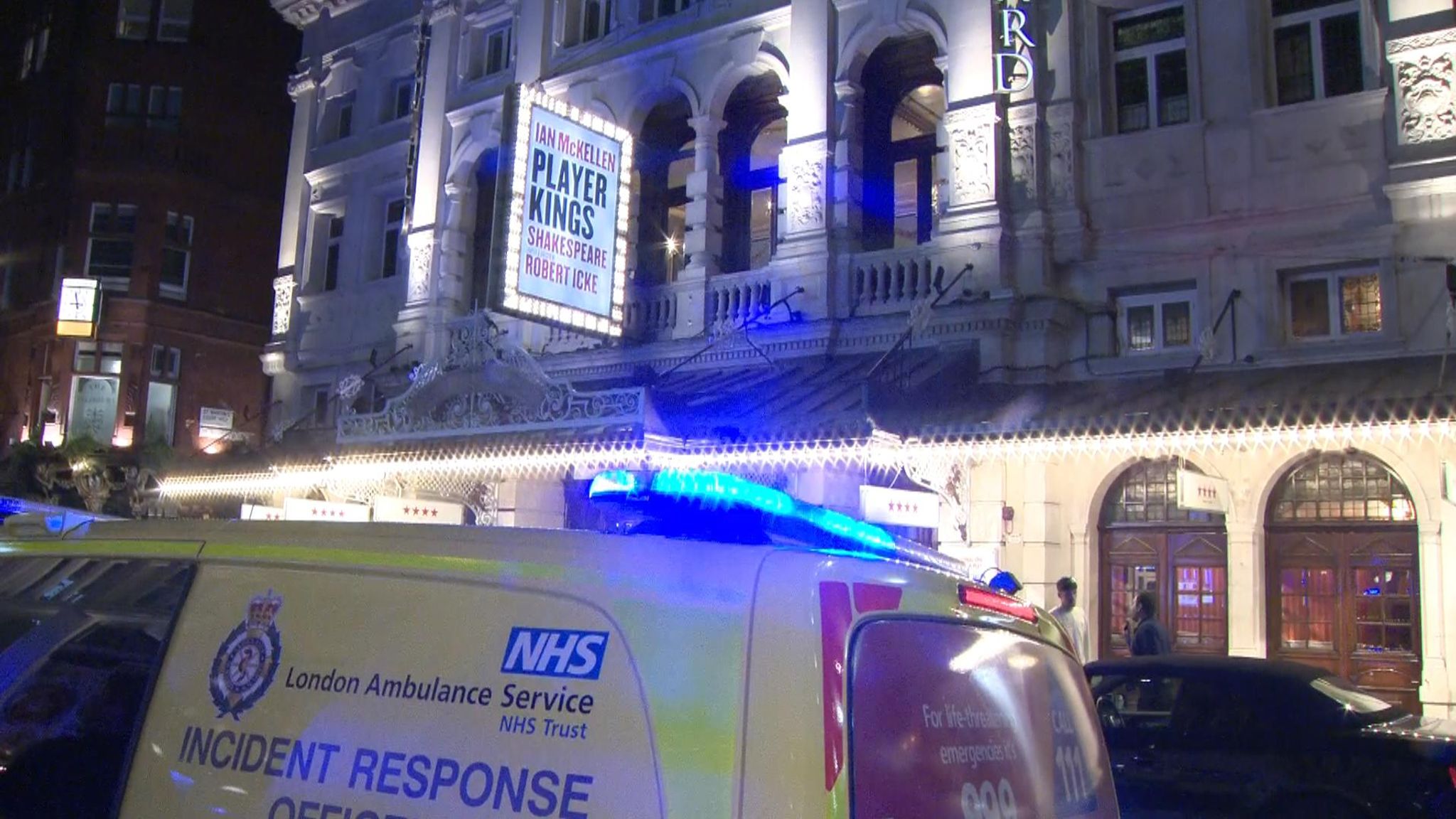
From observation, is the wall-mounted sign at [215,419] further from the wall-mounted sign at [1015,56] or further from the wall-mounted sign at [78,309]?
the wall-mounted sign at [1015,56]

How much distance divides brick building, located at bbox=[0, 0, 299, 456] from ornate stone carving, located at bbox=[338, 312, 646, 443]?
12980mm

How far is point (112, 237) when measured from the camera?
92.3ft

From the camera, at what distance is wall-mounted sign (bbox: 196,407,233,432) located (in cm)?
2389

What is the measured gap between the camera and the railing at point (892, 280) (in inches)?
560

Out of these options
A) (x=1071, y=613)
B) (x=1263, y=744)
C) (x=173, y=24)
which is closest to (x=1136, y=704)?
(x=1263, y=744)

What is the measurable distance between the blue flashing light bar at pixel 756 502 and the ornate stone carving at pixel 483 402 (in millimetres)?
9191

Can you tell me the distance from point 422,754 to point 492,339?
49.6 feet

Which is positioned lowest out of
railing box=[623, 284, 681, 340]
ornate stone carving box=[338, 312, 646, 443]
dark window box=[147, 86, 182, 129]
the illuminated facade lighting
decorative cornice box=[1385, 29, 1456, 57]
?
the illuminated facade lighting

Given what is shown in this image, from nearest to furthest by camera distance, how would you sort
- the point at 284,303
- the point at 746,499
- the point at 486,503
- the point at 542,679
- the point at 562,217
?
the point at 542,679
the point at 746,499
the point at 562,217
the point at 486,503
the point at 284,303

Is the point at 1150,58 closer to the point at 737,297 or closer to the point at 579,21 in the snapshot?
the point at 737,297

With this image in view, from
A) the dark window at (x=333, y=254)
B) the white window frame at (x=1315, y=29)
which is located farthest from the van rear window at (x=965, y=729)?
the dark window at (x=333, y=254)

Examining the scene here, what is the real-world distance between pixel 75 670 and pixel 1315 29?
525 inches

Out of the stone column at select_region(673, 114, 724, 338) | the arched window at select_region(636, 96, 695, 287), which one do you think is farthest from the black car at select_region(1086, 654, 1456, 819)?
the arched window at select_region(636, 96, 695, 287)

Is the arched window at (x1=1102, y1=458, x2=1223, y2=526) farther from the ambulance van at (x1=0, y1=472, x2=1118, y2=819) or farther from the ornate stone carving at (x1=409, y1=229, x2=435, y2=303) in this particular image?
the ornate stone carving at (x1=409, y1=229, x2=435, y2=303)
